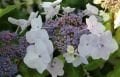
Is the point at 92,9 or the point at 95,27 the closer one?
the point at 95,27

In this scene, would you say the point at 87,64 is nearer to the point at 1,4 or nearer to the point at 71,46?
the point at 71,46

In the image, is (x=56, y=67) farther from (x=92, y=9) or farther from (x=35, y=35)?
(x=92, y=9)

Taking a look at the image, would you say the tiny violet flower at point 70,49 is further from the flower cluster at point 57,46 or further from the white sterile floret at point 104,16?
the white sterile floret at point 104,16

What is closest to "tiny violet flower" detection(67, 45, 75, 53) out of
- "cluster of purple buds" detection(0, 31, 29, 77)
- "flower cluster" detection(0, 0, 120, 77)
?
"flower cluster" detection(0, 0, 120, 77)

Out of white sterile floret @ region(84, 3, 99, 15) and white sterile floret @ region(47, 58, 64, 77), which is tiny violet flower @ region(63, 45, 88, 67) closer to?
white sterile floret @ region(47, 58, 64, 77)

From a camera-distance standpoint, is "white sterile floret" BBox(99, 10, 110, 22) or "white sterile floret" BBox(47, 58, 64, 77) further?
"white sterile floret" BBox(99, 10, 110, 22)

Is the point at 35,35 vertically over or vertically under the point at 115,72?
over

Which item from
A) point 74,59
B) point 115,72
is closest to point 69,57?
point 74,59
